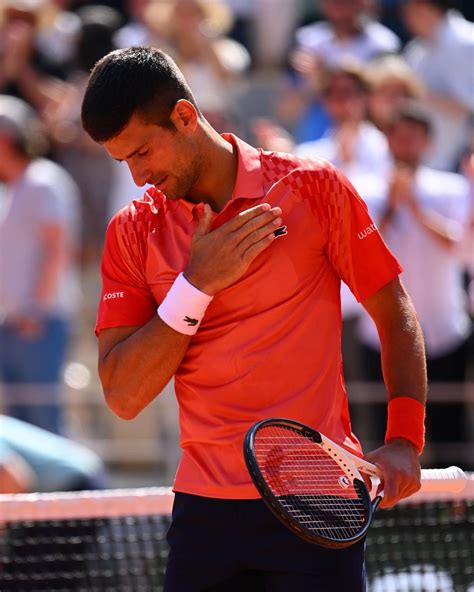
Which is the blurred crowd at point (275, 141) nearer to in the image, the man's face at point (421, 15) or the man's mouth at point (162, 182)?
the man's face at point (421, 15)

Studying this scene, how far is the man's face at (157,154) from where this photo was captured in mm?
3074

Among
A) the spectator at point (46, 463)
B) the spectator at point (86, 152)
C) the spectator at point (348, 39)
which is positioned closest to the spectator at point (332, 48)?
the spectator at point (348, 39)

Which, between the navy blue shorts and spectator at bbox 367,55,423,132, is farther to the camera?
spectator at bbox 367,55,423,132

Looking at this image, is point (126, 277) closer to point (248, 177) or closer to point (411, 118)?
point (248, 177)

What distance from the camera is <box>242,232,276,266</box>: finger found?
3.03 metres

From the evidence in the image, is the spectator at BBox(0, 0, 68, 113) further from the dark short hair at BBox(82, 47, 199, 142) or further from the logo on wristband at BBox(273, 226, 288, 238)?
the logo on wristband at BBox(273, 226, 288, 238)

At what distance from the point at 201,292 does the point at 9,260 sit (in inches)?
202

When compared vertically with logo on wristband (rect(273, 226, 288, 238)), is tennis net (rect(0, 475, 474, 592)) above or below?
below

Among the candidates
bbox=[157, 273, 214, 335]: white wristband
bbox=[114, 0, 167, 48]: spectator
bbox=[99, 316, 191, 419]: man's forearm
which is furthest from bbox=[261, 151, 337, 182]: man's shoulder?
bbox=[114, 0, 167, 48]: spectator

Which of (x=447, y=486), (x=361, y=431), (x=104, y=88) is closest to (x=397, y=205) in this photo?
(x=361, y=431)

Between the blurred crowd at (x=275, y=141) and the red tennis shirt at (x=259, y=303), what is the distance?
13.0ft

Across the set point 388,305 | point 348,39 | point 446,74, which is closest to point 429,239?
point 446,74

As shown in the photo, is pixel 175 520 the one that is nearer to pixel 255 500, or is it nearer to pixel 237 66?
pixel 255 500

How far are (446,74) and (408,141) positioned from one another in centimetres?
158
